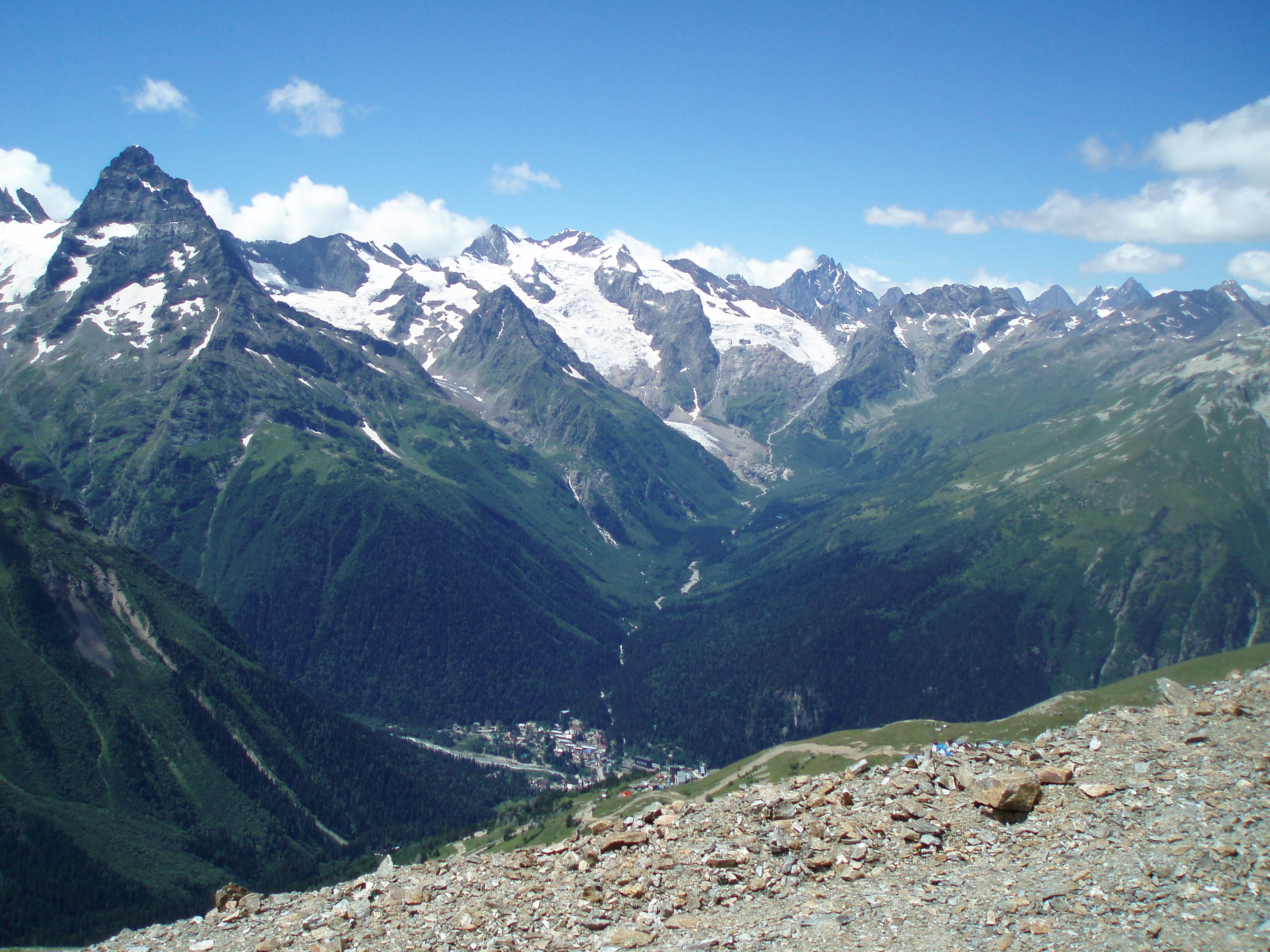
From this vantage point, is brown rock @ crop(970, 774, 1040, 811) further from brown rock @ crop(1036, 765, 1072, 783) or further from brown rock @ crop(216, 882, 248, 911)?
brown rock @ crop(216, 882, 248, 911)

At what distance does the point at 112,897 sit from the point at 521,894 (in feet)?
432

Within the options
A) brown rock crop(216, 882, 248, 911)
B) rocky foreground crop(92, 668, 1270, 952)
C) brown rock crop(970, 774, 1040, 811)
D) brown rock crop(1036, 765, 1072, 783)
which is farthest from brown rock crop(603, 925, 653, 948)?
brown rock crop(216, 882, 248, 911)

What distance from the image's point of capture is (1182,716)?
41125mm

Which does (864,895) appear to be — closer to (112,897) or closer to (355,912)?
(355,912)

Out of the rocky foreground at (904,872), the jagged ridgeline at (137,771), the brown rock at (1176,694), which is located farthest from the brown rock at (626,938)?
the jagged ridgeline at (137,771)

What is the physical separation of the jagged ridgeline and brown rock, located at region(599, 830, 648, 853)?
389 ft

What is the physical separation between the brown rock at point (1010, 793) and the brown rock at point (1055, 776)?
1.00 meters

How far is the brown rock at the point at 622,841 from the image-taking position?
37.0m

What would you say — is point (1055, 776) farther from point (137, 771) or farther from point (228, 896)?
point (137, 771)

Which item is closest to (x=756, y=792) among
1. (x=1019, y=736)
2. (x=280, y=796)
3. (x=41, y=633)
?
(x=1019, y=736)

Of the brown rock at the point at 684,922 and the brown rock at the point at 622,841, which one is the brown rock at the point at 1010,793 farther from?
the brown rock at the point at 622,841

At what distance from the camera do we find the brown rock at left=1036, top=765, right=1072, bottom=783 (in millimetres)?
34375

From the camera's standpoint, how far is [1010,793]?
32875 millimetres

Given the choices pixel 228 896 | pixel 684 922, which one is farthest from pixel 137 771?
pixel 684 922
